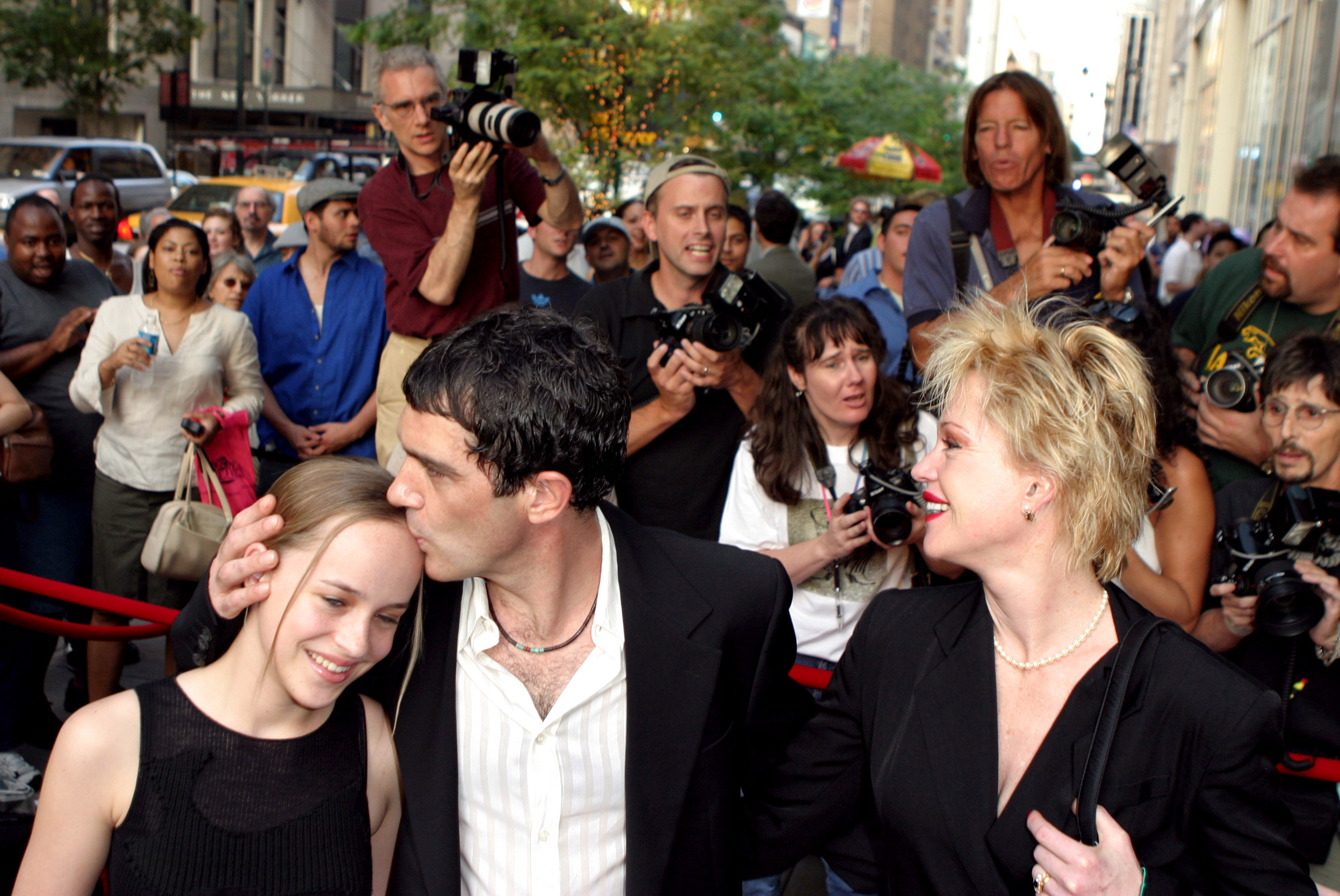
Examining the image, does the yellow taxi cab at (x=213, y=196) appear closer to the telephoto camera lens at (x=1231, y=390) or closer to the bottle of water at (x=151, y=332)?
the bottle of water at (x=151, y=332)

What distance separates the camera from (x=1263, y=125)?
58.7 ft

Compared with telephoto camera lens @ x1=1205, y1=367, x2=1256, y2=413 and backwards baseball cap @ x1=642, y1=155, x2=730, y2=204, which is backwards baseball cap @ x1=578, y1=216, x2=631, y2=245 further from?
telephoto camera lens @ x1=1205, y1=367, x2=1256, y2=413

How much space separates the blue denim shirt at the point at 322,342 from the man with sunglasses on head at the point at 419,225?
0.82 m

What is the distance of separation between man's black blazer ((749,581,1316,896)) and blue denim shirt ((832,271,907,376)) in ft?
10.4

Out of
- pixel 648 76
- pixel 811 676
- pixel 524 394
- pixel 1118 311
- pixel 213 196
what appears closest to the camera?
pixel 524 394

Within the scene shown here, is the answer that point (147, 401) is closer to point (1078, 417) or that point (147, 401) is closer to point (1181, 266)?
point (1078, 417)

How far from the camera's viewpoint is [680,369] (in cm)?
356

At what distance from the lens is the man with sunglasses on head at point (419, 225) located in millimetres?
3945

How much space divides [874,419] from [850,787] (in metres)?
1.50

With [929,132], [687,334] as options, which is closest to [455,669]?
[687,334]

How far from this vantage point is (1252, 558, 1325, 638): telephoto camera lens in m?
2.72

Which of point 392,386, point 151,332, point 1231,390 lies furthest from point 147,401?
point 1231,390

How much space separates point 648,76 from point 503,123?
12619 millimetres

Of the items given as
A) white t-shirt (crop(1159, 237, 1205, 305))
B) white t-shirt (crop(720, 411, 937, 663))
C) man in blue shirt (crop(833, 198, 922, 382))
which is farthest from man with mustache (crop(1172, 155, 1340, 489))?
white t-shirt (crop(1159, 237, 1205, 305))
